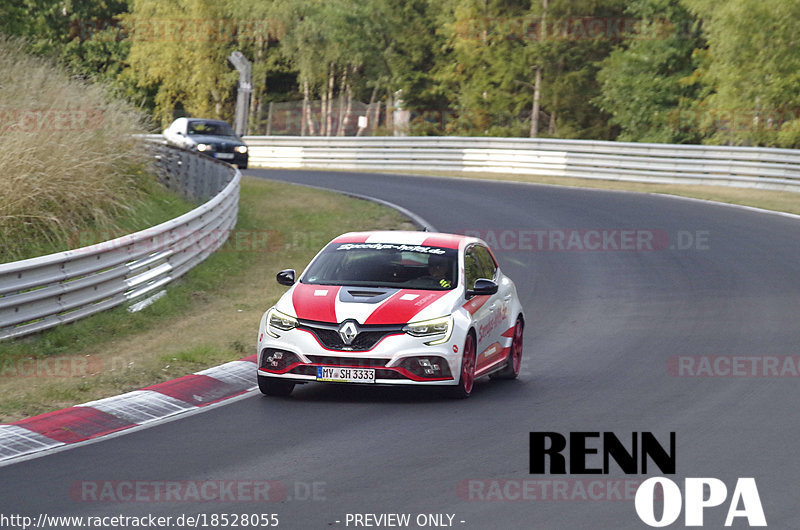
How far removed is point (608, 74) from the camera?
175 feet

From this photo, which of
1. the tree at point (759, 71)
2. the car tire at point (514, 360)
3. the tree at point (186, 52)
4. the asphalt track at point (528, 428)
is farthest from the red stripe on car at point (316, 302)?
the tree at point (186, 52)

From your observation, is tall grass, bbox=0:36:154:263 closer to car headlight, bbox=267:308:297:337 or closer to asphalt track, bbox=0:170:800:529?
car headlight, bbox=267:308:297:337

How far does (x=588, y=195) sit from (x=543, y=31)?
26491mm

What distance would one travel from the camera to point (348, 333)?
1036 centimetres

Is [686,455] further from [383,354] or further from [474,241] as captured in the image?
[474,241]

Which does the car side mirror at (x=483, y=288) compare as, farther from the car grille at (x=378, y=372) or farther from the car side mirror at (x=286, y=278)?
the car side mirror at (x=286, y=278)

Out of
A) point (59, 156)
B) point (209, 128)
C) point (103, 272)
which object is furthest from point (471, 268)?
point (209, 128)

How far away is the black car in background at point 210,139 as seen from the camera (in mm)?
35844

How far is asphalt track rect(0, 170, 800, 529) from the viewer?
7164 millimetres

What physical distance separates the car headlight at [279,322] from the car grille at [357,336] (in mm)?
263

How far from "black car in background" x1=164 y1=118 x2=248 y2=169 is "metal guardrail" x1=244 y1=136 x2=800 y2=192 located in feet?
23.2

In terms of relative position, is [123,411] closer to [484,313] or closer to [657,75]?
[484,313]

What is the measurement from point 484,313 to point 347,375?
5.46 feet

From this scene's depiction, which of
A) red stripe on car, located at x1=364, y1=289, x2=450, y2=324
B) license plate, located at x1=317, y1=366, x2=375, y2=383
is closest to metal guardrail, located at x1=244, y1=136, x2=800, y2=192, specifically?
red stripe on car, located at x1=364, y1=289, x2=450, y2=324
